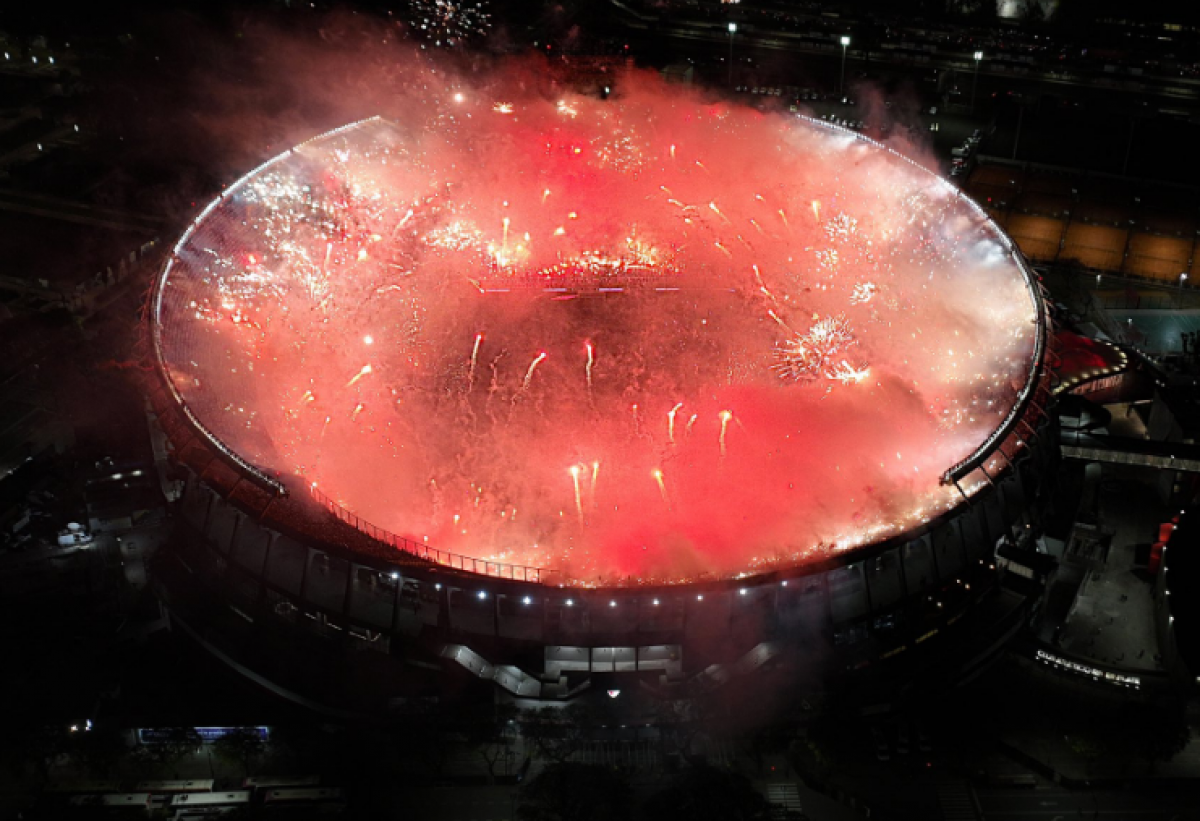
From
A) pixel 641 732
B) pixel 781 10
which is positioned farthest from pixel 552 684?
pixel 781 10

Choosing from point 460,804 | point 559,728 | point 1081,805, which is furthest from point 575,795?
point 1081,805

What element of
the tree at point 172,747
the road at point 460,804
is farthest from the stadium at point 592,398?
the road at point 460,804

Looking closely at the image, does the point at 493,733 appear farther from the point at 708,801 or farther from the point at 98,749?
the point at 98,749

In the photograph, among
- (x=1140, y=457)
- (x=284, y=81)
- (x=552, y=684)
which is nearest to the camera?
(x=552, y=684)

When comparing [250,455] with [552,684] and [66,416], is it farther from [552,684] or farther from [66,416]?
[66,416]

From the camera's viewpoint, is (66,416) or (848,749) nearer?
(848,749)

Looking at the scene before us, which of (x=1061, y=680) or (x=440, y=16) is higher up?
(x=440, y=16)

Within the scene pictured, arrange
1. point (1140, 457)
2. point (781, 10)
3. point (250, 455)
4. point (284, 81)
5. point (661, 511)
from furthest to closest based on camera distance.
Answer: point (781, 10), point (284, 81), point (1140, 457), point (661, 511), point (250, 455)

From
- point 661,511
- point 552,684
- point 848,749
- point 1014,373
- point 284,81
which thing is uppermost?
point 284,81
